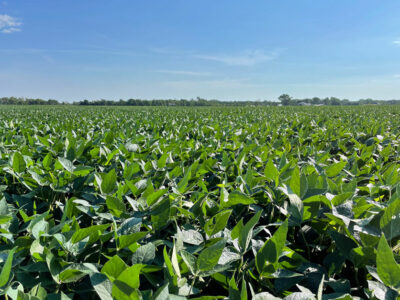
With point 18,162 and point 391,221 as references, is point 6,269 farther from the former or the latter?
point 18,162

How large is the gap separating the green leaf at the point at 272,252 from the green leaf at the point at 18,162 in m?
1.83

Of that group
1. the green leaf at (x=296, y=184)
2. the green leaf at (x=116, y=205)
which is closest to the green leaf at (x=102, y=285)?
the green leaf at (x=116, y=205)

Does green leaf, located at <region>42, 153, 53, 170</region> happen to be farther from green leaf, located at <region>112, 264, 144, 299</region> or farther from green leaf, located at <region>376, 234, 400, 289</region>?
green leaf, located at <region>376, 234, 400, 289</region>

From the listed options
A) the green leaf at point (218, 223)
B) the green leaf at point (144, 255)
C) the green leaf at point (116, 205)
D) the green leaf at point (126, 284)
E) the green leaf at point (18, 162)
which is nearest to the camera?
the green leaf at point (126, 284)

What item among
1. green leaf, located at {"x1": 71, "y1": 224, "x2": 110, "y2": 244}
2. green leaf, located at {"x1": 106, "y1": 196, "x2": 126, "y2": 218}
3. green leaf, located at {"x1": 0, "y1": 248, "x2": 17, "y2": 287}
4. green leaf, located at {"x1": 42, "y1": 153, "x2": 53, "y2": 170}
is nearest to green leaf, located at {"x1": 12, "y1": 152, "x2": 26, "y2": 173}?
green leaf, located at {"x1": 42, "y1": 153, "x2": 53, "y2": 170}

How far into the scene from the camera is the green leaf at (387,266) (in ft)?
2.52

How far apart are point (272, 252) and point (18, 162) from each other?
1.90m

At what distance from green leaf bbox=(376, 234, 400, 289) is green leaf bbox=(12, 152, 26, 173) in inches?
85.7

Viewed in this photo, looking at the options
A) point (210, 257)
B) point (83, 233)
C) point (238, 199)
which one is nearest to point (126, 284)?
point (210, 257)

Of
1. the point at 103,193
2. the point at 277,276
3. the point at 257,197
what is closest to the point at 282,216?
the point at 257,197

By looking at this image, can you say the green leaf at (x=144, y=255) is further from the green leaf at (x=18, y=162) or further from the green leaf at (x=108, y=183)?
the green leaf at (x=18, y=162)

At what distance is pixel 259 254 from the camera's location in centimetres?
94

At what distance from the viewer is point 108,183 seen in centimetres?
154

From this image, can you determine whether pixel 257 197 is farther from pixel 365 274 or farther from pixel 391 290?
pixel 391 290
